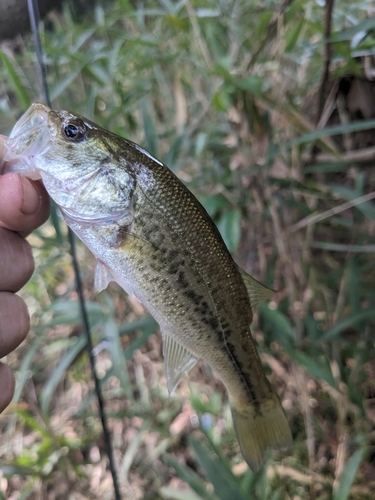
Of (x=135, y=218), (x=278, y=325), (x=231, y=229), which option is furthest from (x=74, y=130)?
(x=278, y=325)

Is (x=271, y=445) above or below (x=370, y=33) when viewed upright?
below

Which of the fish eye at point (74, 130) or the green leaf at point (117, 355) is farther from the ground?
the fish eye at point (74, 130)

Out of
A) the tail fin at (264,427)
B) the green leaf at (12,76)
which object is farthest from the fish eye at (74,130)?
the tail fin at (264,427)

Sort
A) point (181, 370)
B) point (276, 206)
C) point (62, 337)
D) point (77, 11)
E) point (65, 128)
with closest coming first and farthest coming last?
point (65, 128)
point (181, 370)
point (276, 206)
point (62, 337)
point (77, 11)

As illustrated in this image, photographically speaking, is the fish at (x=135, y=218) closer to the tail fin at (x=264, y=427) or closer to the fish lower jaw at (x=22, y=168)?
the fish lower jaw at (x=22, y=168)

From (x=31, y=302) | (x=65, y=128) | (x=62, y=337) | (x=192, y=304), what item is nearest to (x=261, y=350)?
(x=192, y=304)

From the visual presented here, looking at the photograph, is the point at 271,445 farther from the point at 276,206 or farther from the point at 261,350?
the point at 276,206
